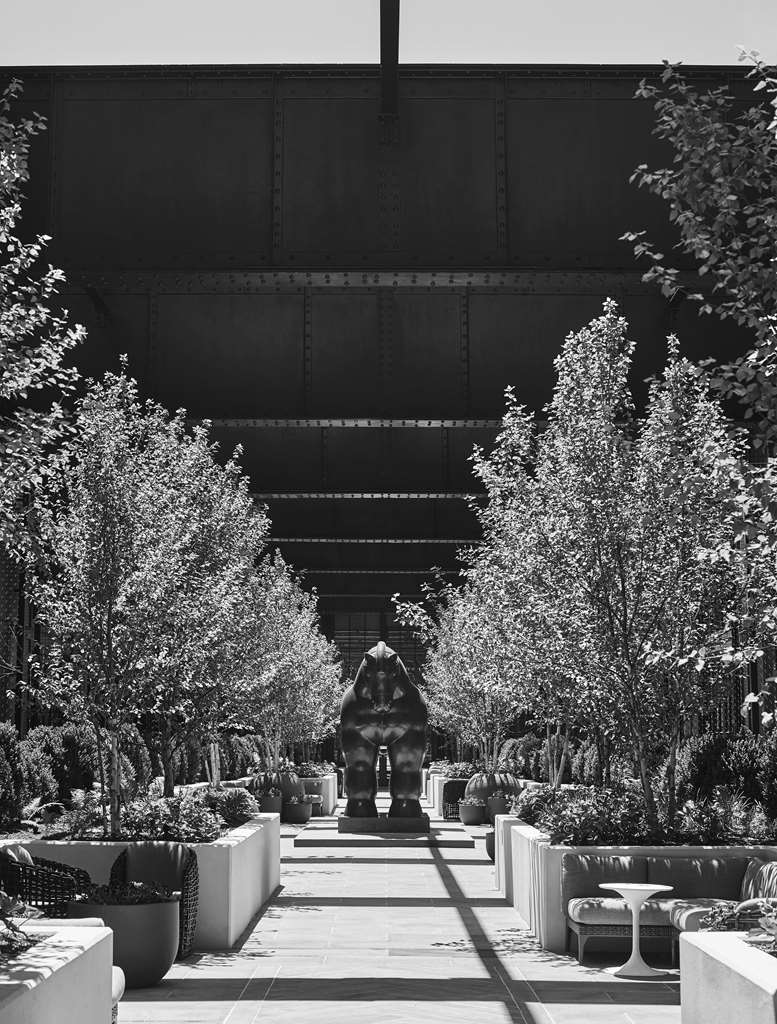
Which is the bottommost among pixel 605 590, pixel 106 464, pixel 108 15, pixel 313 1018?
pixel 313 1018

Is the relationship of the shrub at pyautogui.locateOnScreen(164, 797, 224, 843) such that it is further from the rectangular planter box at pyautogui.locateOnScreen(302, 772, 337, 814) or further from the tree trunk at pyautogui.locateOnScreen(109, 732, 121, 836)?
the rectangular planter box at pyautogui.locateOnScreen(302, 772, 337, 814)

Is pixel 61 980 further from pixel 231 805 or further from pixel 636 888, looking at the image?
pixel 231 805

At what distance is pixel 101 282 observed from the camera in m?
15.0

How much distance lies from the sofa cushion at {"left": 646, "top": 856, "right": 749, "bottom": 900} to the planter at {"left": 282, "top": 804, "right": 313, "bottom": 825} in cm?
1871

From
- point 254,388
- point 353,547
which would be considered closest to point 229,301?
point 254,388

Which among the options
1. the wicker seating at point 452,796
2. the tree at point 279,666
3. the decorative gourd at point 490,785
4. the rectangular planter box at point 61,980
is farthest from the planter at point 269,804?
the rectangular planter box at point 61,980

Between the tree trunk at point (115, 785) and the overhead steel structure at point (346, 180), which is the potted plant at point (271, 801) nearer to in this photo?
the tree trunk at point (115, 785)

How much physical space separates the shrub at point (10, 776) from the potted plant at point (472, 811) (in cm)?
1139

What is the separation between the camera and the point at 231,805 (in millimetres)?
14734

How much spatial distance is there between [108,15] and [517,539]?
7.24 m

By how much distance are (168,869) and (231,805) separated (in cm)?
379

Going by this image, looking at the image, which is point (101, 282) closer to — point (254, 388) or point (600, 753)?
point (254, 388)

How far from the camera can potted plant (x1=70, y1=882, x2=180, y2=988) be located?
30.6ft

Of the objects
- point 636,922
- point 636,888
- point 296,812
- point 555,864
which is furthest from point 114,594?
point 296,812
